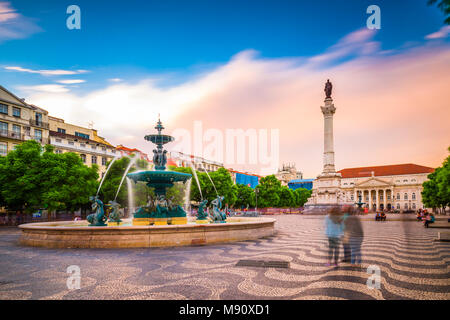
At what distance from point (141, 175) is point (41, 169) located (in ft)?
60.1

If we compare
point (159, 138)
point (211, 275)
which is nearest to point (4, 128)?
point (159, 138)

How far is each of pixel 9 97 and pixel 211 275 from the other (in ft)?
161

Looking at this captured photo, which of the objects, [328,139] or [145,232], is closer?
[145,232]

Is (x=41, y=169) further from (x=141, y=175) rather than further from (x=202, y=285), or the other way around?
(x=202, y=285)

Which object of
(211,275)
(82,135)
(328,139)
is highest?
(82,135)

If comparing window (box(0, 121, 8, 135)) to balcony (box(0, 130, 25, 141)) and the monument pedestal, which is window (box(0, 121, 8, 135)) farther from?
the monument pedestal

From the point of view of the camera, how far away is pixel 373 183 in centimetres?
12056

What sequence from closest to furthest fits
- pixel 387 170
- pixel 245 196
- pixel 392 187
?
pixel 245 196 < pixel 392 187 < pixel 387 170

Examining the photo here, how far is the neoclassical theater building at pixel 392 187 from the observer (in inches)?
4552

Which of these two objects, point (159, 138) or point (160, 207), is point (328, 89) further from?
point (160, 207)

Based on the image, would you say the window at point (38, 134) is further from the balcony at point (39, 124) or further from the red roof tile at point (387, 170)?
the red roof tile at point (387, 170)


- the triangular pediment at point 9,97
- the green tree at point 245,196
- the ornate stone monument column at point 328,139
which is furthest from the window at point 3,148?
the ornate stone monument column at point 328,139

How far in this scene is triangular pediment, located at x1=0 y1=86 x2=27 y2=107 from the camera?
41.3m
